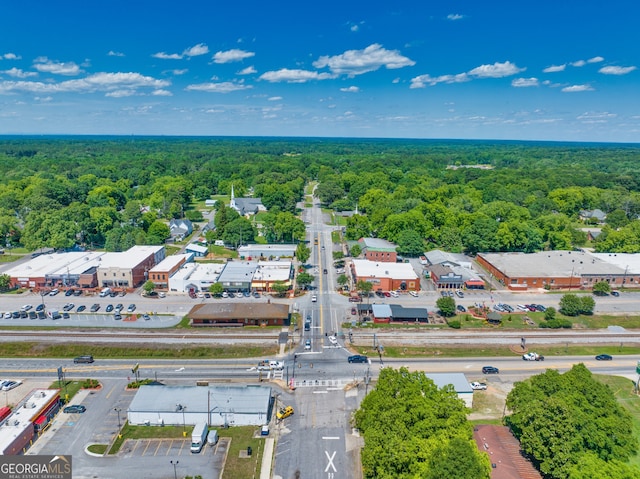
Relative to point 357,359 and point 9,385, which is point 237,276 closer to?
point 357,359

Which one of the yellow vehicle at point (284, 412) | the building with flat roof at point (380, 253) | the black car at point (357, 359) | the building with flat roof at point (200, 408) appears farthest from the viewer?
the building with flat roof at point (380, 253)

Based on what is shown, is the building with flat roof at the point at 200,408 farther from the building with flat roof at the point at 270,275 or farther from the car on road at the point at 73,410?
the building with flat roof at the point at 270,275

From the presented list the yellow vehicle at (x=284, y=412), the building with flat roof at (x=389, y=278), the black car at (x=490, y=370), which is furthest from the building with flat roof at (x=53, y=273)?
the black car at (x=490, y=370)

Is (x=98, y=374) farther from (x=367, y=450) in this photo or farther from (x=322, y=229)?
(x=322, y=229)

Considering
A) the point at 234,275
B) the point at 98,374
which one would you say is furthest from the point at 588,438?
the point at 234,275

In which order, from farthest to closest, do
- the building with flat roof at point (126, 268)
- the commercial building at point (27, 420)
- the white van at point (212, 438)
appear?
1. the building with flat roof at point (126, 268)
2. the white van at point (212, 438)
3. the commercial building at point (27, 420)

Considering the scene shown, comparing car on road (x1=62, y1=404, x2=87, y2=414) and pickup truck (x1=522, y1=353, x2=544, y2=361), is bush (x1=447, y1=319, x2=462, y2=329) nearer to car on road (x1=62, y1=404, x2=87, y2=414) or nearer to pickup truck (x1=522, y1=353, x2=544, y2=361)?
pickup truck (x1=522, y1=353, x2=544, y2=361)

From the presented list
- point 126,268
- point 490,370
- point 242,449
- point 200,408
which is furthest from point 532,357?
point 126,268
